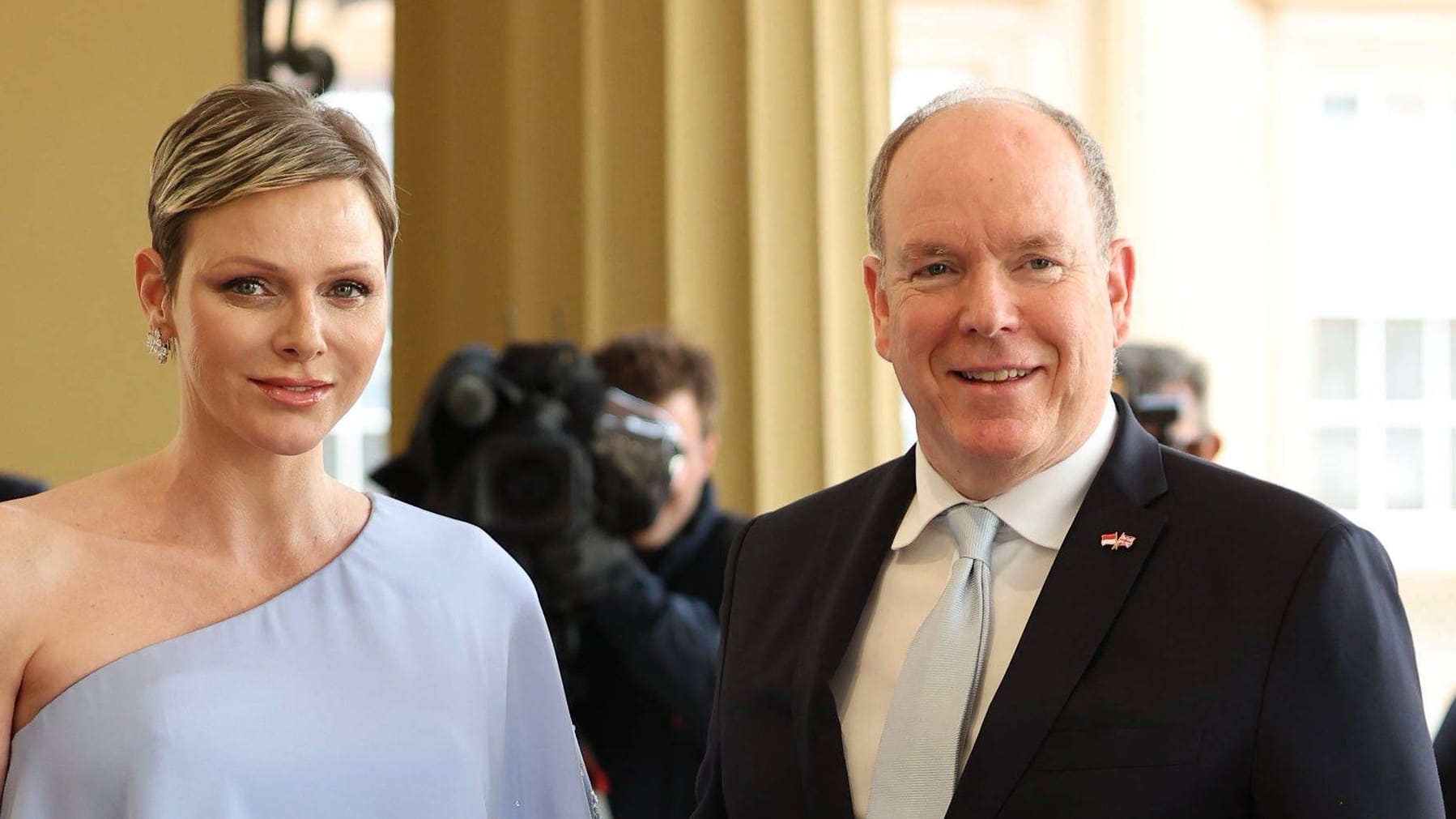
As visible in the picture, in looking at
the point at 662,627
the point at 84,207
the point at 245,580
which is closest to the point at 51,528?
the point at 245,580

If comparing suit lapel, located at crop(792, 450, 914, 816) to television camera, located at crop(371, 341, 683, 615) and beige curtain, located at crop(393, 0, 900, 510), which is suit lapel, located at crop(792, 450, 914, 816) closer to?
television camera, located at crop(371, 341, 683, 615)

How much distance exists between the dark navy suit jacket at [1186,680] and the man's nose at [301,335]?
43cm

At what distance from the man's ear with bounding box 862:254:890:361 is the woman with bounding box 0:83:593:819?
14.8 inches

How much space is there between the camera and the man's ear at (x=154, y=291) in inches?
A: 45.3

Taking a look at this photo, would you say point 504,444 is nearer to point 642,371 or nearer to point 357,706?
point 642,371

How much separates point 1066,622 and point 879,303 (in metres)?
0.30

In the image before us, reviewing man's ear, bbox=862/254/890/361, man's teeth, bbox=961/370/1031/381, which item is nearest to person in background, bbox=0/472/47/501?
man's ear, bbox=862/254/890/361

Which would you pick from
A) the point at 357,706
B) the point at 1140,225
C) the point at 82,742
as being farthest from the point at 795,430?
the point at 1140,225

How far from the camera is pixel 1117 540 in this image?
113 cm

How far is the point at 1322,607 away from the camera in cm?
102

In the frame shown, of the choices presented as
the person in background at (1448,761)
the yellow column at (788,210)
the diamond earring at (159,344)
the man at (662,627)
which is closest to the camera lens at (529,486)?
the man at (662,627)

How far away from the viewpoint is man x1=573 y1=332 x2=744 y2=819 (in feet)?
6.91

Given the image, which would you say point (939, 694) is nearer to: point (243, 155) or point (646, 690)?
point (243, 155)

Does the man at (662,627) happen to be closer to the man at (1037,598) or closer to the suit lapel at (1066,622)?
the man at (1037,598)
